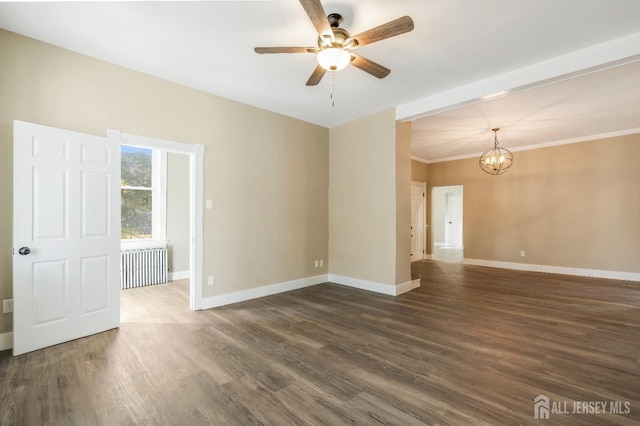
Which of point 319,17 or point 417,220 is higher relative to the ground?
point 319,17

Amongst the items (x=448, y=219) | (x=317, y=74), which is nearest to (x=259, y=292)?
(x=317, y=74)

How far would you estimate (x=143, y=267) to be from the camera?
4980mm

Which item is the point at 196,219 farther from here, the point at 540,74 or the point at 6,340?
the point at 540,74

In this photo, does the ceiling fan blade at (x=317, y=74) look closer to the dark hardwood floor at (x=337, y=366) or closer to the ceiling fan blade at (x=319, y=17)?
the ceiling fan blade at (x=319, y=17)

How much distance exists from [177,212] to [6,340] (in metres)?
3.23

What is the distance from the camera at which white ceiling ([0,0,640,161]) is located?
2.29 m

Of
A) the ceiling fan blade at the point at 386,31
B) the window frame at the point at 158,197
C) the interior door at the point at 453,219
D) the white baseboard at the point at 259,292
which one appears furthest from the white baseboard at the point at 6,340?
the interior door at the point at 453,219

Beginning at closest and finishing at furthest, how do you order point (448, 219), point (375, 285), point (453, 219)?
point (375, 285) → point (448, 219) → point (453, 219)

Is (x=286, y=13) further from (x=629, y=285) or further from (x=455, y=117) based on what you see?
(x=629, y=285)

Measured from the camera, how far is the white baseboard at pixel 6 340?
2576 millimetres

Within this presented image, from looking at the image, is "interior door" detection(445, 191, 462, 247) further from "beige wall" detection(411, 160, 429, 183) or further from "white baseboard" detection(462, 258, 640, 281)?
"white baseboard" detection(462, 258, 640, 281)

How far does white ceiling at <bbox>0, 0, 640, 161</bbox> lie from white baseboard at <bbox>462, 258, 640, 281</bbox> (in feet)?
10.9

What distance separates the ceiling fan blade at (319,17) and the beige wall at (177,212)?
4429mm

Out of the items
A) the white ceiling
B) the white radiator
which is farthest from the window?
the white ceiling
